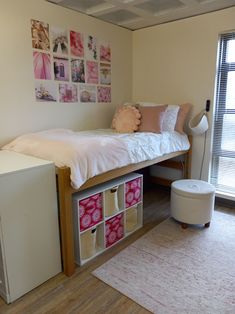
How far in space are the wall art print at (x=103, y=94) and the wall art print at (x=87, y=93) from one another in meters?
0.09

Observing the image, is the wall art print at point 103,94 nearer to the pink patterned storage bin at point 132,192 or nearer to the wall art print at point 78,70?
the wall art print at point 78,70

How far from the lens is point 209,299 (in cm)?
155

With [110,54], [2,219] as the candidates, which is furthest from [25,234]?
[110,54]

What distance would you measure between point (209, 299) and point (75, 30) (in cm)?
282

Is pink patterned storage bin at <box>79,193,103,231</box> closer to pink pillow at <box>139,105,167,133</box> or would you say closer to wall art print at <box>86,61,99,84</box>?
pink pillow at <box>139,105,167,133</box>

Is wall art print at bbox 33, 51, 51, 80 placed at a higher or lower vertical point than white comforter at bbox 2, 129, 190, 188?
higher

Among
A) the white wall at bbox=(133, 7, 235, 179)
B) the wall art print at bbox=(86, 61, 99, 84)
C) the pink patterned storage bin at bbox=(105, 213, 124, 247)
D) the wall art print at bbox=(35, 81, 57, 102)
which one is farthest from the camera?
the wall art print at bbox=(86, 61, 99, 84)

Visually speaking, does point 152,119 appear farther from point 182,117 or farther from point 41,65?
point 41,65

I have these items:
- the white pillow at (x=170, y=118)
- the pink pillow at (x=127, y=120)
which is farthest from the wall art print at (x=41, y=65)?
the white pillow at (x=170, y=118)

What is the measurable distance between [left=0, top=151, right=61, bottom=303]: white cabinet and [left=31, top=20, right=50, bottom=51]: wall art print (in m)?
1.31

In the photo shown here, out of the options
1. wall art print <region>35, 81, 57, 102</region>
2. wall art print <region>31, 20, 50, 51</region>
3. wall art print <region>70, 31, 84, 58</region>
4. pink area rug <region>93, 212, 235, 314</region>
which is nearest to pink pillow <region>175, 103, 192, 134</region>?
pink area rug <region>93, 212, 235, 314</region>

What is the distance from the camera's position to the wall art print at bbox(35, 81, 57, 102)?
249 centimetres

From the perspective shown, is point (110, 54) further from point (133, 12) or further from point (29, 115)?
point (29, 115)

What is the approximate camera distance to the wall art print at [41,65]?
2430mm
